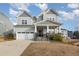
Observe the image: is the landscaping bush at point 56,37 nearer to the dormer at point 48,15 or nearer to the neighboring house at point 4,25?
the dormer at point 48,15

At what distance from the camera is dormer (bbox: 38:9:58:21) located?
11.2 m

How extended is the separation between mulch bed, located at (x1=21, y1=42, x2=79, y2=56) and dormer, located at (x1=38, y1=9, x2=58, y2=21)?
124cm

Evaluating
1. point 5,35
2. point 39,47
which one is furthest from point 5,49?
point 39,47

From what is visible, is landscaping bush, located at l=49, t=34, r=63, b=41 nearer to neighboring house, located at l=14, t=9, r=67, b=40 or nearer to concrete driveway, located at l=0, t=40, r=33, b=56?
neighboring house, located at l=14, t=9, r=67, b=40

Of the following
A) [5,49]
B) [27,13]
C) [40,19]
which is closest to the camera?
[5,49]

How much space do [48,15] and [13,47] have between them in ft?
7.76

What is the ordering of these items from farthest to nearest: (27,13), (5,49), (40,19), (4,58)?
(40,19) → (27,13) → (5,49) → (4,58)

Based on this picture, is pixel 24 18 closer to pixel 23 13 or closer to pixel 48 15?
pixel 23 13

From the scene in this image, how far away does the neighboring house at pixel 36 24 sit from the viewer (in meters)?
11.4

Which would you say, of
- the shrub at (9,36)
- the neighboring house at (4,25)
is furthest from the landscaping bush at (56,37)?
the neighboring house at (4,25)

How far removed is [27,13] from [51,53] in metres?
2.19

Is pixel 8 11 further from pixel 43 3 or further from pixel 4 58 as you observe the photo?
pixel 4 58

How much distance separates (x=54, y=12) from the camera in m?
11.2

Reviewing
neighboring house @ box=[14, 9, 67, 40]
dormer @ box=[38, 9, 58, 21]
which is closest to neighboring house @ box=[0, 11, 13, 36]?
neighboring house @ box=[14, 9, 67, 40]
